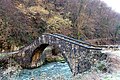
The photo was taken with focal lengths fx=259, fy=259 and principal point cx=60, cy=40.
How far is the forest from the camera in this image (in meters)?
28.7

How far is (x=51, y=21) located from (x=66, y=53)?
16.7 meters

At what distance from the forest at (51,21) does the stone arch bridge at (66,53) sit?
2.85 metres

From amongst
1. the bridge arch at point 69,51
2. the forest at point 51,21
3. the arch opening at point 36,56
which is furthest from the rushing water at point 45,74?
the forest at point 51,21

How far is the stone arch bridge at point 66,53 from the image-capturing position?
15250 millimetres

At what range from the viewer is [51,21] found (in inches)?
→ 1398

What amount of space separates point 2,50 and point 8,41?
147 centimetres

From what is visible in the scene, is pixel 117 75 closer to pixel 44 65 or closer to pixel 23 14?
pixel 44 65

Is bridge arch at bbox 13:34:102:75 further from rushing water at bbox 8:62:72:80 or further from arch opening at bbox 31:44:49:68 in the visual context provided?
rushing water at bbox 8:62:72:80

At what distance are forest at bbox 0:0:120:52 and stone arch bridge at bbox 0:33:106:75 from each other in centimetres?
285

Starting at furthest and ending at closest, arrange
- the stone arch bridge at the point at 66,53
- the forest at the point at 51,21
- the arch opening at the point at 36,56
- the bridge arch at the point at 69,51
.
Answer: the forest at the point at 51,21 < the arch opening at the point at 36,56 < the bridge arch at the point at 69,51 < the stone arch bridge at the point at 66,53

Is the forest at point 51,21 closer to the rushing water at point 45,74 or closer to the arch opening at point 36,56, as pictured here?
the arch opening at point 36,56

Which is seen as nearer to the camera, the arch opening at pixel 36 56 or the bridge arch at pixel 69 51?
the bridge arch at pixel 69 51

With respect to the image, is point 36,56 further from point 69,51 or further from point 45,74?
point 69,51

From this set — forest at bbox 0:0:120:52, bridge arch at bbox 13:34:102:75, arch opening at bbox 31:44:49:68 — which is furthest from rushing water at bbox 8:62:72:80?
forest at bbox 0:0:120:52
